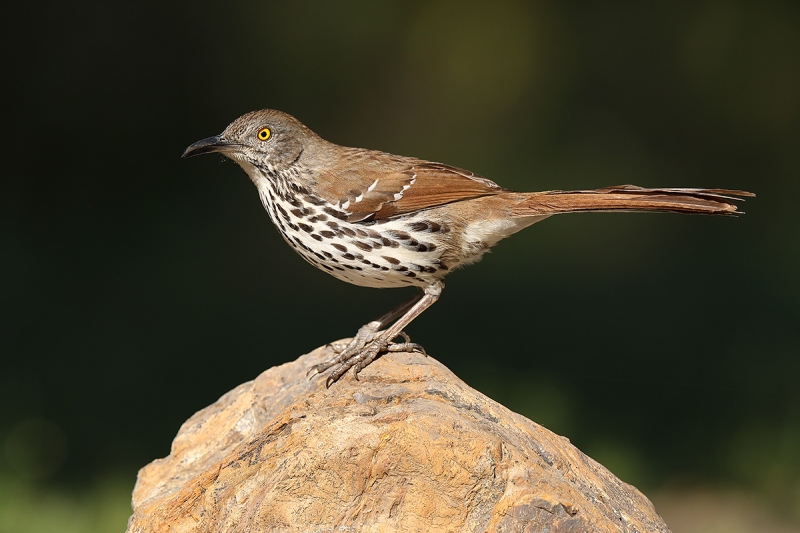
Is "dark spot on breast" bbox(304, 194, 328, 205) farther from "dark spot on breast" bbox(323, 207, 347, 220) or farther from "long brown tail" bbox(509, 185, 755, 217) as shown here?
"long brown tail" bbox(509, 185, 755, 217)

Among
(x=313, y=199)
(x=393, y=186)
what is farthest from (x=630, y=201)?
(x=313, y=199)

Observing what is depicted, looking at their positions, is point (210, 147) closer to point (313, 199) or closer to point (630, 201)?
point (313, 199)

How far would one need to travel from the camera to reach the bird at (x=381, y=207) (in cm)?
383

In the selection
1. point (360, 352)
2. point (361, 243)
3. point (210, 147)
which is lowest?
point (360, 352)

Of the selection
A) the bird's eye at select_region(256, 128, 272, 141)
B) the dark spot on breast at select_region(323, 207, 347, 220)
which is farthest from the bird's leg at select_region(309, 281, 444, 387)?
the bird's eye at select_region(256, 128, 272, 141)

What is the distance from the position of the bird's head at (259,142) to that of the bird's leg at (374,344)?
0.86 m

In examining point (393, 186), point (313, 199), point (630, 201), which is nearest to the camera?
point (630, 201)

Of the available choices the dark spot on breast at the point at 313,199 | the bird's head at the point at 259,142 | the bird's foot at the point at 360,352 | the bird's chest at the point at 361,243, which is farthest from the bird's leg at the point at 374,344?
the bird's head at the point at 259,142

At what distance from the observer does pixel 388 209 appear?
3.93 m

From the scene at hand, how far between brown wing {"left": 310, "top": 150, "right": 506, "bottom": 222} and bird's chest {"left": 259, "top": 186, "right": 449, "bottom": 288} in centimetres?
6

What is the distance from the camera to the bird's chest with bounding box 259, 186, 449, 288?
383 cm

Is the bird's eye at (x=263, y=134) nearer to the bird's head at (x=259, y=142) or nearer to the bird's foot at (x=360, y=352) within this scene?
the bird's head at (x=259, y=142)

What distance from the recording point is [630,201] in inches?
149

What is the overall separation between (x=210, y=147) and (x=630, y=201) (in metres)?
1.88
